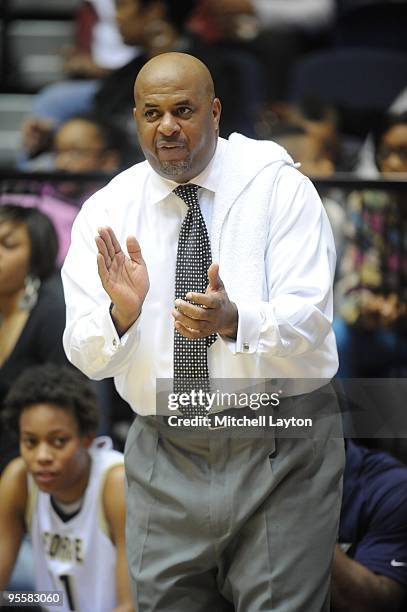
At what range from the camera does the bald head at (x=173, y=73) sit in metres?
2.55

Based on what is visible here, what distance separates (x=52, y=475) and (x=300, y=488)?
38.5 inches

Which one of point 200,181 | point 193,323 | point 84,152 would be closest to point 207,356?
point 193,323

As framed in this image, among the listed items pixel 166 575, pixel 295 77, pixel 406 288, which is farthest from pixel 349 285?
pixel 295 77

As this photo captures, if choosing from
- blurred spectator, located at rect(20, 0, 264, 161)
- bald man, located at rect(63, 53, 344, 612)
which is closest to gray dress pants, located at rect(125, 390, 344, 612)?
bald man, located at rect(63, 53, 344, 612)

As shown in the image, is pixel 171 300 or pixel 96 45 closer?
pixel 171 300

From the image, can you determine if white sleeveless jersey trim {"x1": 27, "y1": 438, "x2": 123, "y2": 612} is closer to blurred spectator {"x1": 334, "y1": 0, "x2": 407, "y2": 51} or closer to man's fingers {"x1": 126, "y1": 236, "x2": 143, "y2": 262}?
man's fingers {"x1": 126, "y1": 236, "x2": 143, "y2": 262}

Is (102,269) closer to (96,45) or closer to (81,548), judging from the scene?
(81,548)

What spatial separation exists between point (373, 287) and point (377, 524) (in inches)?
35.2

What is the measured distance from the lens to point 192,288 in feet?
8.59

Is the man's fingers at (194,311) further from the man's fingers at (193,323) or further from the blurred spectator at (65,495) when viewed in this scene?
the blurred spectator at (65,495)

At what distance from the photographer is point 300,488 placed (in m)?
2.65

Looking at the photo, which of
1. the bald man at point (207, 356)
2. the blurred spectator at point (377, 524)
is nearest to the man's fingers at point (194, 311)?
the bald man at point (207, 356)

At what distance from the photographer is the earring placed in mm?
3703

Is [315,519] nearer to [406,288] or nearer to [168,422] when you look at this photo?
[168,422]
